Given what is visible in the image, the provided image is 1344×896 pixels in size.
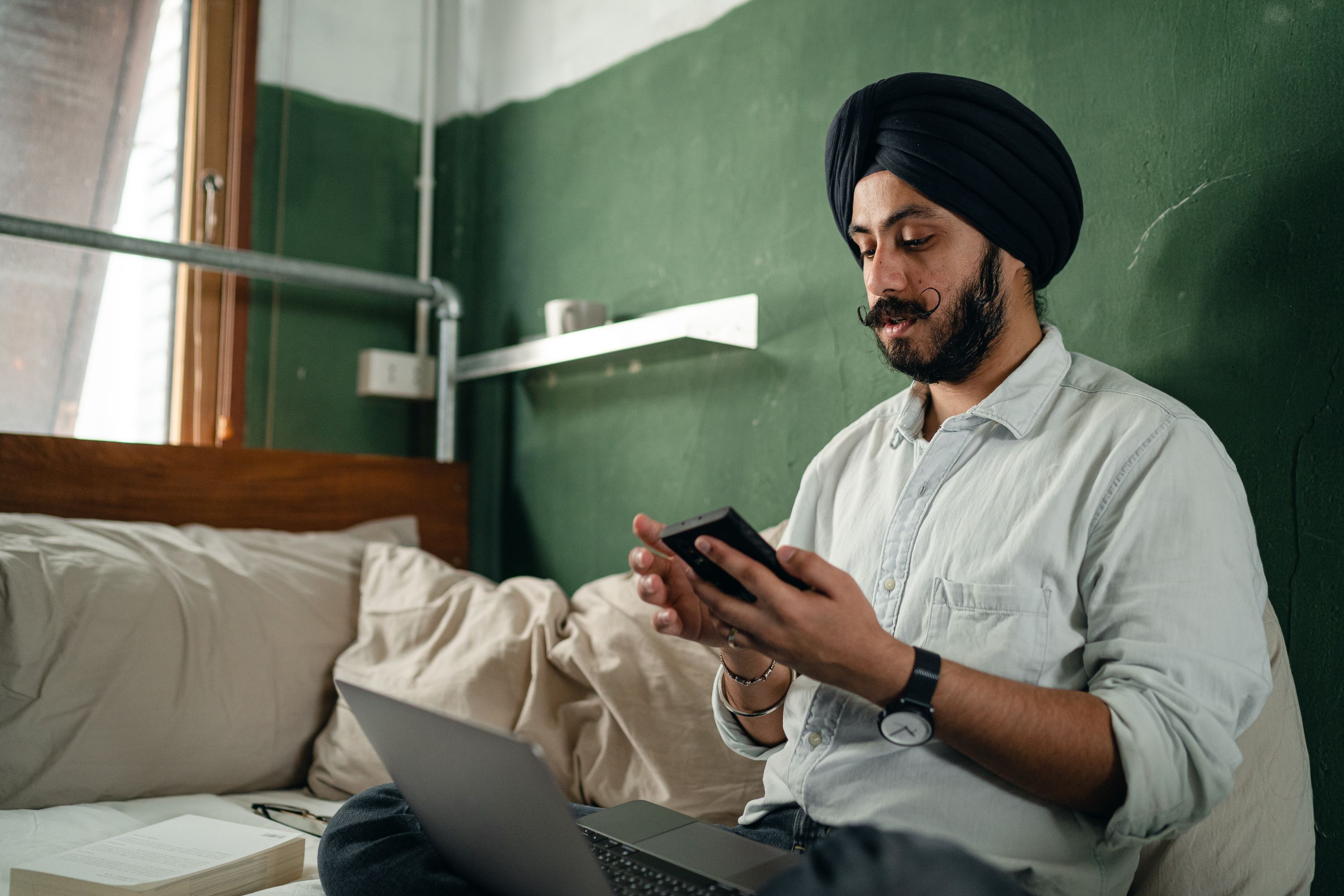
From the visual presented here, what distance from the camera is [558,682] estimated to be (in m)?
1.46

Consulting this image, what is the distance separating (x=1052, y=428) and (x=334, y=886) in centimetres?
78

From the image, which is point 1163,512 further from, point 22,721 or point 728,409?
point 22,721

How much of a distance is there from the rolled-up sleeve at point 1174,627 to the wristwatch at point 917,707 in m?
0.13

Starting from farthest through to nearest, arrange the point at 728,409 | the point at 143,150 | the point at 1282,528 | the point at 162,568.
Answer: the point at 143,150, the point at 728,409, the point at 162,568, the point at 1282,528

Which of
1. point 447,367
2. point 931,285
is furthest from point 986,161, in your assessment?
point 447,367

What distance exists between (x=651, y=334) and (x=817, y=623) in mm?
996

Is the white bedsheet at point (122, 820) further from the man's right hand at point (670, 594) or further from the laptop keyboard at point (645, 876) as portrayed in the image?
the man's right hand at point (670, 594)

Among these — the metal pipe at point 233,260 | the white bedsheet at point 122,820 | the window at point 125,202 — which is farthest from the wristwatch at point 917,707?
the window at point 125,202

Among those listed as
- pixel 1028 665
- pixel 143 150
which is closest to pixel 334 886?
pixel 1028 665

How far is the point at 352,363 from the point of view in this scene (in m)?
2.26

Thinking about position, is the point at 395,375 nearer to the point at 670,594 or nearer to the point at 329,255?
the point at 329,255

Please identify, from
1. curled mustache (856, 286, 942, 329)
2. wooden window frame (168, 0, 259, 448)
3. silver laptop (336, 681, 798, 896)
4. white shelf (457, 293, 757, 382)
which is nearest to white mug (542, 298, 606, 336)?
white shelf (457, 293, 757, 382)

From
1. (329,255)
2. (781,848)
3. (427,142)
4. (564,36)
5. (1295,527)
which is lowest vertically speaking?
(781,848)

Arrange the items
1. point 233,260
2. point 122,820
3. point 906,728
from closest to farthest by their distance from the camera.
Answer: point 906,728
point 122,820
point 233,260
